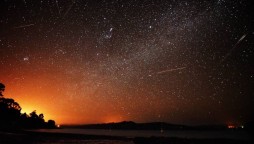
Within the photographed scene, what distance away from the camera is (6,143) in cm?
2750

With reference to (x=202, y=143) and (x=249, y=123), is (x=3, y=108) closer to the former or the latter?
(x=202, y=143)

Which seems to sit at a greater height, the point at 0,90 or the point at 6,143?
the point at 0,90

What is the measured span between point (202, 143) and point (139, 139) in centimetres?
1136

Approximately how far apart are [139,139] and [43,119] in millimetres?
90500

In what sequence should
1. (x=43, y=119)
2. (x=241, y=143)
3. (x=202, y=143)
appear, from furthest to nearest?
(x=43, y=119)
(x=202, y=143)
(x=241, y=143)

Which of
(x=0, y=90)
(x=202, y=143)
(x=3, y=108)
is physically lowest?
(x=202, y=143)

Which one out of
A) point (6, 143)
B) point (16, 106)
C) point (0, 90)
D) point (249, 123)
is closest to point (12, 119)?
point (16, 106)

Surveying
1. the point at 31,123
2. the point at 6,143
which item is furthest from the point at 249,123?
the point at 6,143

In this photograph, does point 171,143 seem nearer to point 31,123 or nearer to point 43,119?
point 31,123

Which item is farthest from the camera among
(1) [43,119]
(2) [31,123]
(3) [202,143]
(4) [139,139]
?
(1) [43,119]

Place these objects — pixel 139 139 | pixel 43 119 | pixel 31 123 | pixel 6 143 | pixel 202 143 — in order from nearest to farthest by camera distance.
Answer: pixel 6 143 → pixel 202 143 → pixel 139 139 → pixel 31 123 → pixel 43 119

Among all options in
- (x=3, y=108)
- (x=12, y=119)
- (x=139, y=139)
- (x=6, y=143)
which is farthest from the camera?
(x=12, y=119)

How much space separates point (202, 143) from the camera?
141 feet

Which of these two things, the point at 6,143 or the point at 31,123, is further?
the point at 31,123
